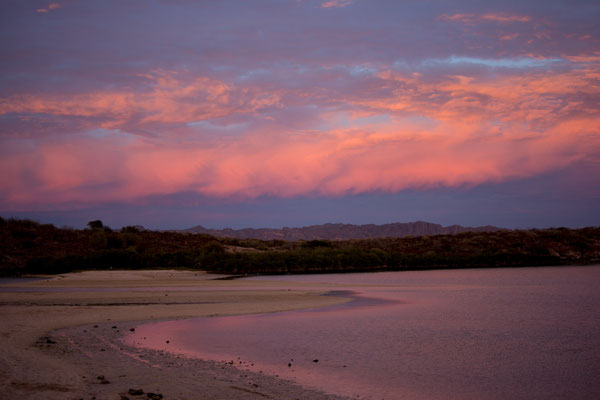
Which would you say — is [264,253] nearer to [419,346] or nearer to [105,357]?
[419,346]

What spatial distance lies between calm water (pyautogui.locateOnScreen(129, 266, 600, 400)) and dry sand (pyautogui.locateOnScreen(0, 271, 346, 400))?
1064 millimetres

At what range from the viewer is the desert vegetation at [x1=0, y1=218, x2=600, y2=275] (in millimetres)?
56000

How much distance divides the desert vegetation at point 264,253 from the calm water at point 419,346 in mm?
33169

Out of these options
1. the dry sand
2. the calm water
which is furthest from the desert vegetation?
the calm water

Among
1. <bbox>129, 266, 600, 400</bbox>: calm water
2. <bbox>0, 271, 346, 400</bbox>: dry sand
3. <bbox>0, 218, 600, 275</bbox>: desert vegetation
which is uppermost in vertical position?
<bbox>0, 218, 600, 275</bbox>: desert vegetation

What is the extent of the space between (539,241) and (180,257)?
48451 mm

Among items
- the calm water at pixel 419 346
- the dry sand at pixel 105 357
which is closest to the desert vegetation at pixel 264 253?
the dry sand at pixel 105 357

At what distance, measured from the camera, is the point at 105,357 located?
1260cm

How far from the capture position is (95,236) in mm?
70750

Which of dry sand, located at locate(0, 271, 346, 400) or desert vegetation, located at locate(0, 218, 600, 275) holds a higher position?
desert vegetation, located at locate(0, 218, 600, 275)

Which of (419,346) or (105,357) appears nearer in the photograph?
(105,357)

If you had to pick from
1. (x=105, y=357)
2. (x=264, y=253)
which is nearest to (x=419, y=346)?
(x=105, y=357)

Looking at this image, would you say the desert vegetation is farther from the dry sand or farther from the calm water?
the calm water

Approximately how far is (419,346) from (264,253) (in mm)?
44514
